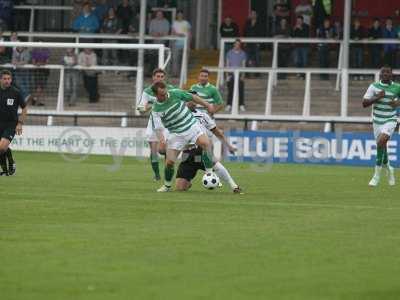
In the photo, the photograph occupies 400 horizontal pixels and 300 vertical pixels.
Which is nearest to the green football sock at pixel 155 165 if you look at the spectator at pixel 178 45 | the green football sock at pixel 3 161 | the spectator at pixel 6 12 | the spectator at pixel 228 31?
the green football sock at pixel 3 161

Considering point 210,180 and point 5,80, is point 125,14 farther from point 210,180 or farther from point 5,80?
point 210,180

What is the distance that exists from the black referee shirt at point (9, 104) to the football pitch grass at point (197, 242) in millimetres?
2432

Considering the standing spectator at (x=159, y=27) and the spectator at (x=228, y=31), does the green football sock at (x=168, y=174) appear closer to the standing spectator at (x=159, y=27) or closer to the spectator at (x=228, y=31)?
the standing spectator at (x=159, y=27)

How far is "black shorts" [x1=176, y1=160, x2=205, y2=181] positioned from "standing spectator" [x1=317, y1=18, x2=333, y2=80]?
54.0 ft

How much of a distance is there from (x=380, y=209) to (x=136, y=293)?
8.29m

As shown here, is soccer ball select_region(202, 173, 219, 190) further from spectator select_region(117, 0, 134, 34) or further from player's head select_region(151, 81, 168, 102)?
spectator select_region(117, 0, 134, 34)

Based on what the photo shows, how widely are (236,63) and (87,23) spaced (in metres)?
5.00

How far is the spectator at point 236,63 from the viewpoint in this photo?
3750 cm

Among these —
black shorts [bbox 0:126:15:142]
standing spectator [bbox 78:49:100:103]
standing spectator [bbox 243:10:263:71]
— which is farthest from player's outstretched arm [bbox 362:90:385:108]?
standing spectator [bbox 243:10:263:71]

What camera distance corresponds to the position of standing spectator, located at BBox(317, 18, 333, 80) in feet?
125

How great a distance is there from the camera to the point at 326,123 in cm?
3509

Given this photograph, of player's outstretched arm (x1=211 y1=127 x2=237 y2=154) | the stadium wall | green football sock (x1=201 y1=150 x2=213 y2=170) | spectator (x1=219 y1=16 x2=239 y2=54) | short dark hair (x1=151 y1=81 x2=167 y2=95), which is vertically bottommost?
the stadium wall

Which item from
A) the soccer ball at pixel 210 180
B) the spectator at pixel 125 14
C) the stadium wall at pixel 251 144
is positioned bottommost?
the stadium wall at pixel 251 144

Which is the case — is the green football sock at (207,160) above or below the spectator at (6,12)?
below
